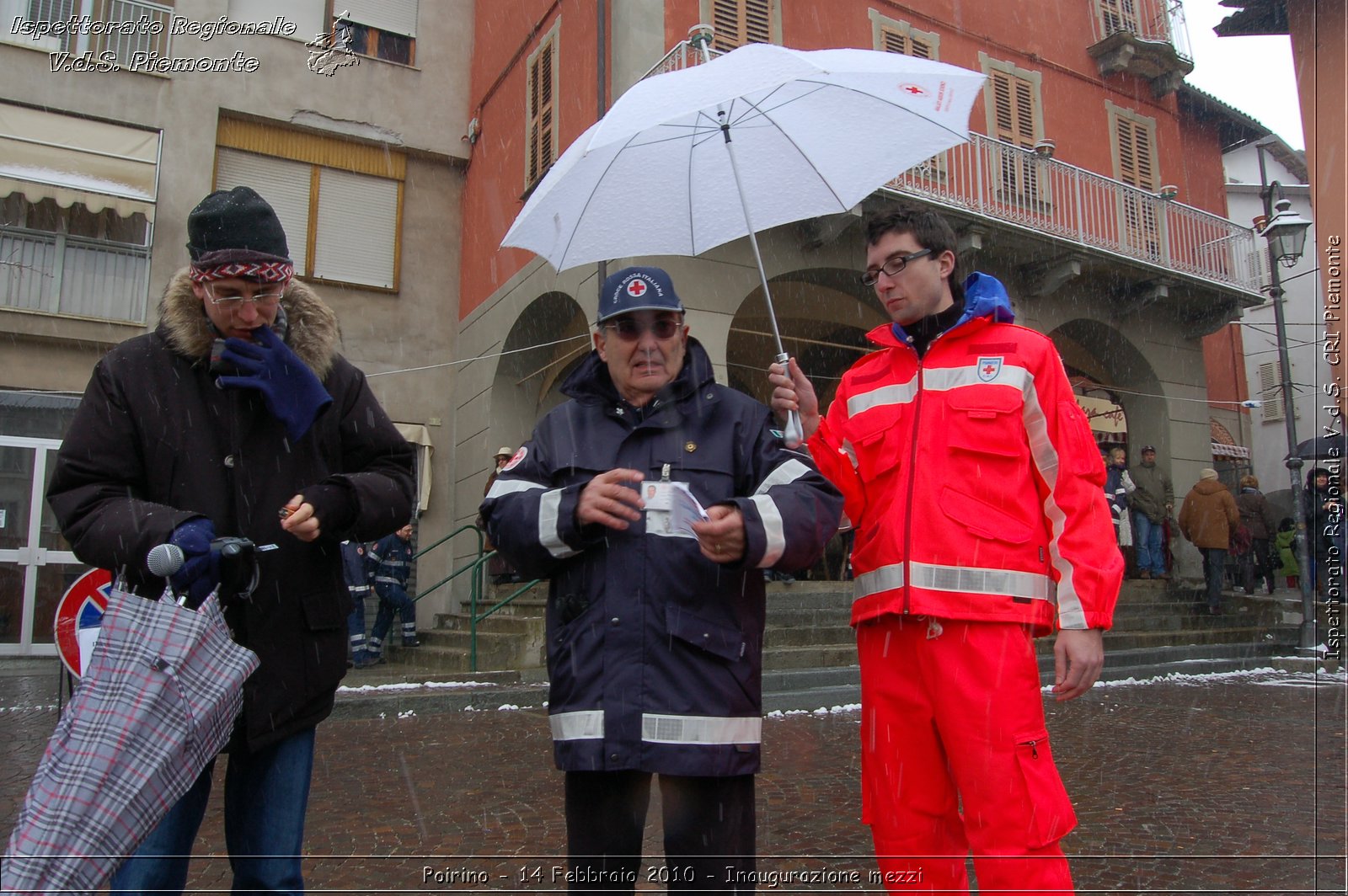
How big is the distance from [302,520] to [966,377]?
5.55ft

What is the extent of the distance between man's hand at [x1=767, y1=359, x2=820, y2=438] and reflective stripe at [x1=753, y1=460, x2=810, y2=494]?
0.92 feet

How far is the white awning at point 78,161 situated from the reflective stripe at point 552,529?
14.5 m

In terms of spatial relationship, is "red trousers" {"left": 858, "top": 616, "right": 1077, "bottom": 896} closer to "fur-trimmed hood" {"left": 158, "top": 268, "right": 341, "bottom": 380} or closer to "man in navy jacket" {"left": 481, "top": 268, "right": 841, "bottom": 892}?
"man in navy jacket" {"left": 481, "top": 268, "right": 841, "bottom": 892}

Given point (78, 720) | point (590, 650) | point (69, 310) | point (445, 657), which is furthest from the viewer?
point (69, 310)

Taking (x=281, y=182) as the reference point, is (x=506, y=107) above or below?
above

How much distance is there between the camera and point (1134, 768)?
5484 millimetres

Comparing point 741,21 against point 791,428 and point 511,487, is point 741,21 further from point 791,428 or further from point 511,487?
point 511,487

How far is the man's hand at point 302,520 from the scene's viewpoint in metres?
2.17

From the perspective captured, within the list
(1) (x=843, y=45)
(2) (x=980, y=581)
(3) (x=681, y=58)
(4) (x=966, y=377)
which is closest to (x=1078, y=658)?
(2) (x=980, y=581)

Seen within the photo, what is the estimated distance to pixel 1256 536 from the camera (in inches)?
535

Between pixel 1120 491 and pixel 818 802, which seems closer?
pixel 818 802

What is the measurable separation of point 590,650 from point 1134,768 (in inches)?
176

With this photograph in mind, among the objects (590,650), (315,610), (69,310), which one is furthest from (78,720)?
(69,310)

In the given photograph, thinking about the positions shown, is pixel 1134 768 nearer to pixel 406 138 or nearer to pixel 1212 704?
pixel 1212 704
